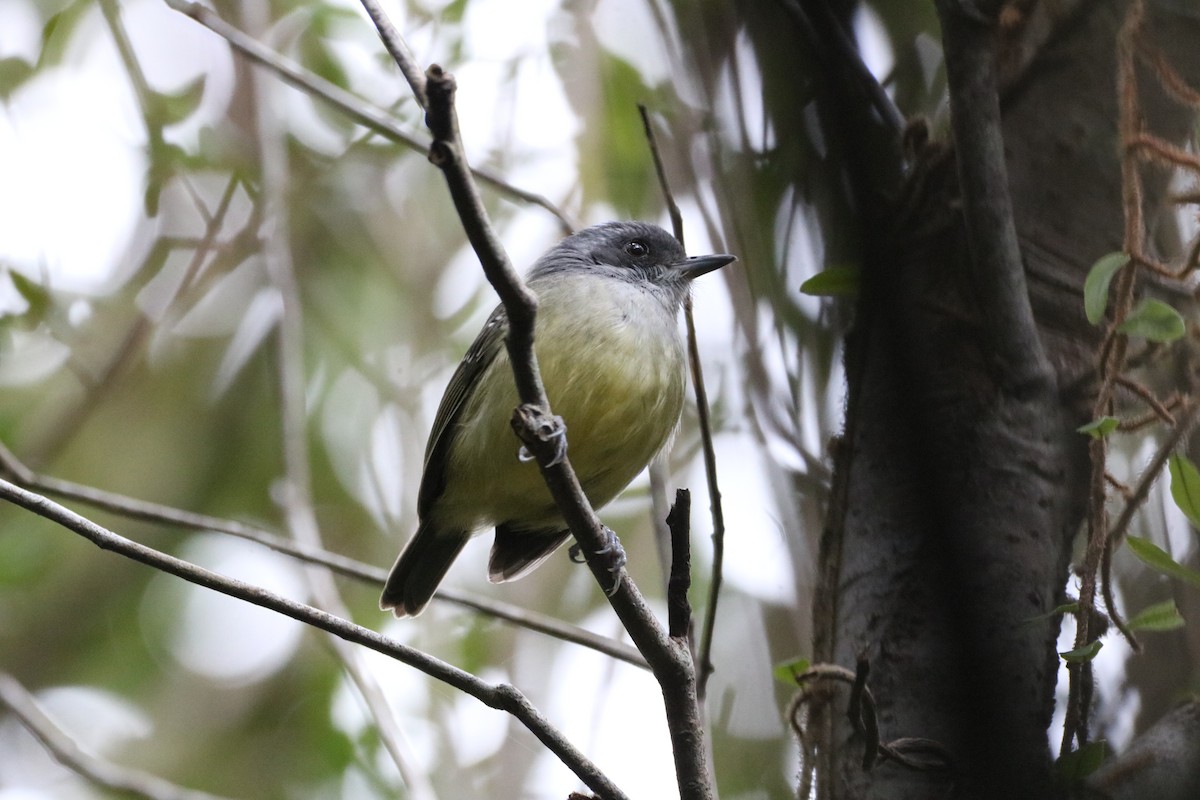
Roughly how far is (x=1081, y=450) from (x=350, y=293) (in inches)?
206

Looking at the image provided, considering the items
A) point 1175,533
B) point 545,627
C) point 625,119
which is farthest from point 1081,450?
point 625,119

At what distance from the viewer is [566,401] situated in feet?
10.7

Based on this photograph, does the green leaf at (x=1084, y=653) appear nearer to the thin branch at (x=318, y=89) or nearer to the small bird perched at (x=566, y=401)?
the small bird perched at (x=566, y=401)

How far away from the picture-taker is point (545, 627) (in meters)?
3.17

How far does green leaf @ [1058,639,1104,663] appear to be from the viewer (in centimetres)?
144

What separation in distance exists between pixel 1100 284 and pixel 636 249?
2647 millimetres

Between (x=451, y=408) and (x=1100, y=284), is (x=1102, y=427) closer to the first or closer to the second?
(x=1100, y=284)

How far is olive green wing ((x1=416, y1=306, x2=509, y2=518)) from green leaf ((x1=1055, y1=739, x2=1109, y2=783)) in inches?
103

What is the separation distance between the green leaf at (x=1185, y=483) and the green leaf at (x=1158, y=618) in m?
0.13

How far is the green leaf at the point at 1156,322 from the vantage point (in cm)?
162

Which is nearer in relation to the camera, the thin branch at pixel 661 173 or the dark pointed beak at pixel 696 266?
the thin branch at pixel 661 173

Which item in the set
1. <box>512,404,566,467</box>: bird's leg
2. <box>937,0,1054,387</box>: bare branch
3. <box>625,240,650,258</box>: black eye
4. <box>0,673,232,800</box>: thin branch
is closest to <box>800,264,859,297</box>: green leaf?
<box>937,0,1054,387</box>: bare branch

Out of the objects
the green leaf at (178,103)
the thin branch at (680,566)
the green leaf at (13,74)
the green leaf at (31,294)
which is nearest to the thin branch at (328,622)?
the thin branch at (680,566)

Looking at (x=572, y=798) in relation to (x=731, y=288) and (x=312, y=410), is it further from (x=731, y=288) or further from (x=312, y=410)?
(x=312, y=410)
